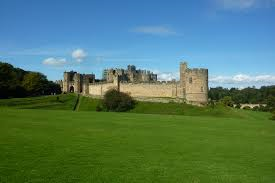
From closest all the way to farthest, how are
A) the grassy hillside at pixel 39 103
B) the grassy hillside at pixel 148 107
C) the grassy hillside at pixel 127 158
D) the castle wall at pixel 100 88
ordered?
the grassy hillside at pixel 127 158
the grassy hillside at pixel 148 107
the grassy hillside at pixel 39 103
the castle wall at pixel 100 88

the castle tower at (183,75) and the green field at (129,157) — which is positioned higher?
the castle tower at (183,75)

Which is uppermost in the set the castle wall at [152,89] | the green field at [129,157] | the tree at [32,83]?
the tree at [32,83]

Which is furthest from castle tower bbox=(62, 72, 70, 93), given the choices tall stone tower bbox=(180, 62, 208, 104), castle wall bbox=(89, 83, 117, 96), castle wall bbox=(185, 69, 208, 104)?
castle wall bbox=(185, 69, 208, 104)

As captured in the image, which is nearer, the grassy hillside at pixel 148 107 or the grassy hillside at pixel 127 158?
the grassy hillside at pixel 127 158

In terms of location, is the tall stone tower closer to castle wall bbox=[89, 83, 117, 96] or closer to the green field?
castle wall bbox=[89, 83, 117, 96]

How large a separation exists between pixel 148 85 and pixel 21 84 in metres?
27.7

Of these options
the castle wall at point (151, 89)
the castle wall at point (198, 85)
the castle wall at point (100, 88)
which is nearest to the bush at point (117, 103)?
the castle wall at point (198, 85)

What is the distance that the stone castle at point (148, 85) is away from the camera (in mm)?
71125

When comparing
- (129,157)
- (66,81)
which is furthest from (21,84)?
(129,157)

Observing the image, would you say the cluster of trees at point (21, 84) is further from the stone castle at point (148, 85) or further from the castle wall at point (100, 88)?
the castle wall at point (100, 88)

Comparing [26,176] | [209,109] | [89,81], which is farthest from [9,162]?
[89,81]

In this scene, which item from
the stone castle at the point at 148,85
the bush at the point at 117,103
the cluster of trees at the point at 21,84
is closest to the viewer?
the bush at the point at 117,103

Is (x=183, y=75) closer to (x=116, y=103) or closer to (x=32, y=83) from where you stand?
(x=116, y=103)

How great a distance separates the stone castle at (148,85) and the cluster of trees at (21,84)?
7906 mm
